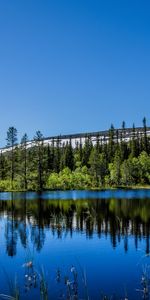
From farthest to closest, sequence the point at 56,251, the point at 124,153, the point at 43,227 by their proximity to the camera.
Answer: the point at 124,153 → the point at 43,227 → the point at 56,251

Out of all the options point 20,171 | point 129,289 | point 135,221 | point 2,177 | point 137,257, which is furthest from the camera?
point 2,177

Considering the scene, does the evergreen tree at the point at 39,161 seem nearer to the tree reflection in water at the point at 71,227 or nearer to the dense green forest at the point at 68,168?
the dense green forest at the point at 68,168

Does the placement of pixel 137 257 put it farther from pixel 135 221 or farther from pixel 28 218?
pixel 28 218

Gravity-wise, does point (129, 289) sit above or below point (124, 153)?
below

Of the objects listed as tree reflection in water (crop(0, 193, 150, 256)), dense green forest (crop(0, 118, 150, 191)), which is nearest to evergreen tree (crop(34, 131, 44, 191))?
dense green forest (crop(0, 118, 150, 191))

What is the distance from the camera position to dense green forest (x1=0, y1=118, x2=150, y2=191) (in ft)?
355

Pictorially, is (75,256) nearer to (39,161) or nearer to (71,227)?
(71,227)

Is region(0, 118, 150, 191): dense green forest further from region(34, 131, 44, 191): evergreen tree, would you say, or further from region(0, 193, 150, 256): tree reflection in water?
region(0, 193, 150, 256): tree reflection in water

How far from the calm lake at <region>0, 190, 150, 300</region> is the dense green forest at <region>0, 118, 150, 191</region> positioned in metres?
70.5

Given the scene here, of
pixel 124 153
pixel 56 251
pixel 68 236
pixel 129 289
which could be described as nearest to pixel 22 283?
pixel 129 289

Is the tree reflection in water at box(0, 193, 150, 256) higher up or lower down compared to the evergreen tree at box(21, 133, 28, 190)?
lower down

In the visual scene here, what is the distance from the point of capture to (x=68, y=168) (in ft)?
414

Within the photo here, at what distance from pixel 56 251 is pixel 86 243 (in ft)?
9.14

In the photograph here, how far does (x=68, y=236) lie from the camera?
27.7 m
